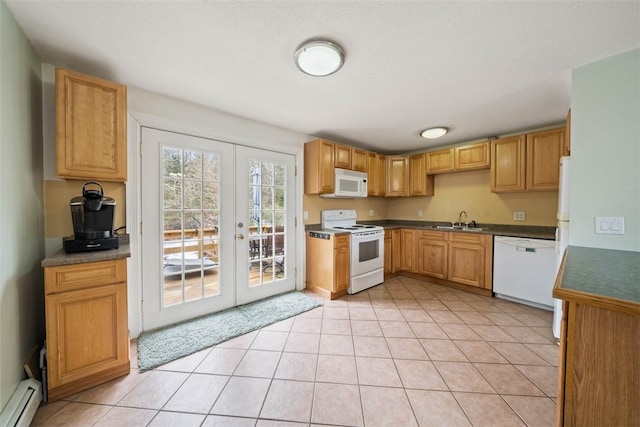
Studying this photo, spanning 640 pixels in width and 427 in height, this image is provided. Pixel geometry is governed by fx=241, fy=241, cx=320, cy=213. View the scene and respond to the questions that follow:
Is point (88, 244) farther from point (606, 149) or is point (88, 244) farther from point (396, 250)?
point (396, 250)

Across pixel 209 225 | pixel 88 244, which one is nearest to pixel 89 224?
pixel 88 244

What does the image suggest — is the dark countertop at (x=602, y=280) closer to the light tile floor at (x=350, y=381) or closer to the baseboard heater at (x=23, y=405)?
the light tile floor at (x=350, y=381)

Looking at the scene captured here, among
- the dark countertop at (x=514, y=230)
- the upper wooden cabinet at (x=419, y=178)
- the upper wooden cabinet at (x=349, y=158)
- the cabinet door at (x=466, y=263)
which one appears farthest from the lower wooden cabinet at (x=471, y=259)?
the upper wooden cabinet at (x=349, y=158)

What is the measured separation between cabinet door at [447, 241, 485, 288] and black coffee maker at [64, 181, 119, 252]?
3877 millimetres

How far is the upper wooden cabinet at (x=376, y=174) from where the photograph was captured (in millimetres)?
4020

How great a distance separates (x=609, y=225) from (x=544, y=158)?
64.8 inches

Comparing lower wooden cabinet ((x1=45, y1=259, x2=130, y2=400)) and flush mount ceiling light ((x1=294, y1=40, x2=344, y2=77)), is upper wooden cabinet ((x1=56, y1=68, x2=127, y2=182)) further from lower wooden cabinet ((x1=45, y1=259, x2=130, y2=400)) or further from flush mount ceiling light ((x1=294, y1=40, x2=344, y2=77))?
flush mount ceiling light ((x1=294, y1=40, x2=344, y2=77))

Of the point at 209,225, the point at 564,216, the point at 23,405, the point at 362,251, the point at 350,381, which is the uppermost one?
the point at 564,216

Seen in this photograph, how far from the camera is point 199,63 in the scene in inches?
69.9

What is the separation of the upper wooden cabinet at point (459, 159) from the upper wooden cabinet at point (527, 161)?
13cm

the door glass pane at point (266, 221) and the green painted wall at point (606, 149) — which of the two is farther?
the door glass pane at point (266, 221)

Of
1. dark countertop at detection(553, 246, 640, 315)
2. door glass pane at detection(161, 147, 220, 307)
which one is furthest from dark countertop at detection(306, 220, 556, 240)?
dark countertop at detection(553, 246, 640, 315)

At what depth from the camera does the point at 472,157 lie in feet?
11.7

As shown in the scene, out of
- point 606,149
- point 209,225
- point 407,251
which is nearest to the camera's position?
point 606,149
